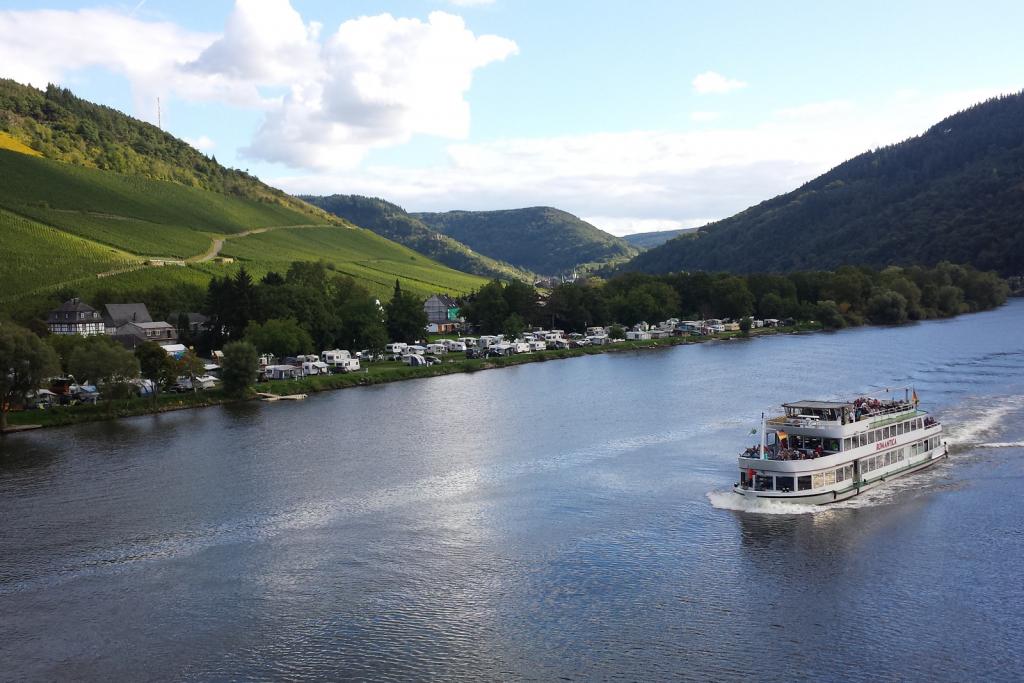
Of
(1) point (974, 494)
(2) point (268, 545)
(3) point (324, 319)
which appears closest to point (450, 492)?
(2) point (268, 545)

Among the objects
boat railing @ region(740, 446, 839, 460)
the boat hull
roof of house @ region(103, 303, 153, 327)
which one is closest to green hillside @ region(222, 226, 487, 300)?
roof of house @ region(103, 303, 153, 327)

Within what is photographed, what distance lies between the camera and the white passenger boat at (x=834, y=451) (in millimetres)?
32438

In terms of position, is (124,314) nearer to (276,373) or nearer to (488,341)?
(276,373)

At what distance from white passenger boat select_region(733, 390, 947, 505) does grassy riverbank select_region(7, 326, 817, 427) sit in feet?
122

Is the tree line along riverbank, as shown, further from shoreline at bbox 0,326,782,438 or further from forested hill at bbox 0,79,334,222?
forested hill at bbox 0,79,334,222

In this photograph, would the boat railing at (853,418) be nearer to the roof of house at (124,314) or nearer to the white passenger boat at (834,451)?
the white passenger boat at (834,451)

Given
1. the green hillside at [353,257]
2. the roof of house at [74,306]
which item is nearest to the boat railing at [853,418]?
the roof of house at [74,306]

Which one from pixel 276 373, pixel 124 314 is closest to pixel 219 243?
pixel 124 314

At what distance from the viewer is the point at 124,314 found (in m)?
79.9

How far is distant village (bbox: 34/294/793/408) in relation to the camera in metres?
60.3

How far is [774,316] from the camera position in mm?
119812

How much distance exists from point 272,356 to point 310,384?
897 centimetres

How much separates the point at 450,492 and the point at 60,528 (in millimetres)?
14391

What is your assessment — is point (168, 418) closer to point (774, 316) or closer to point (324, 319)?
point (324, 319)
